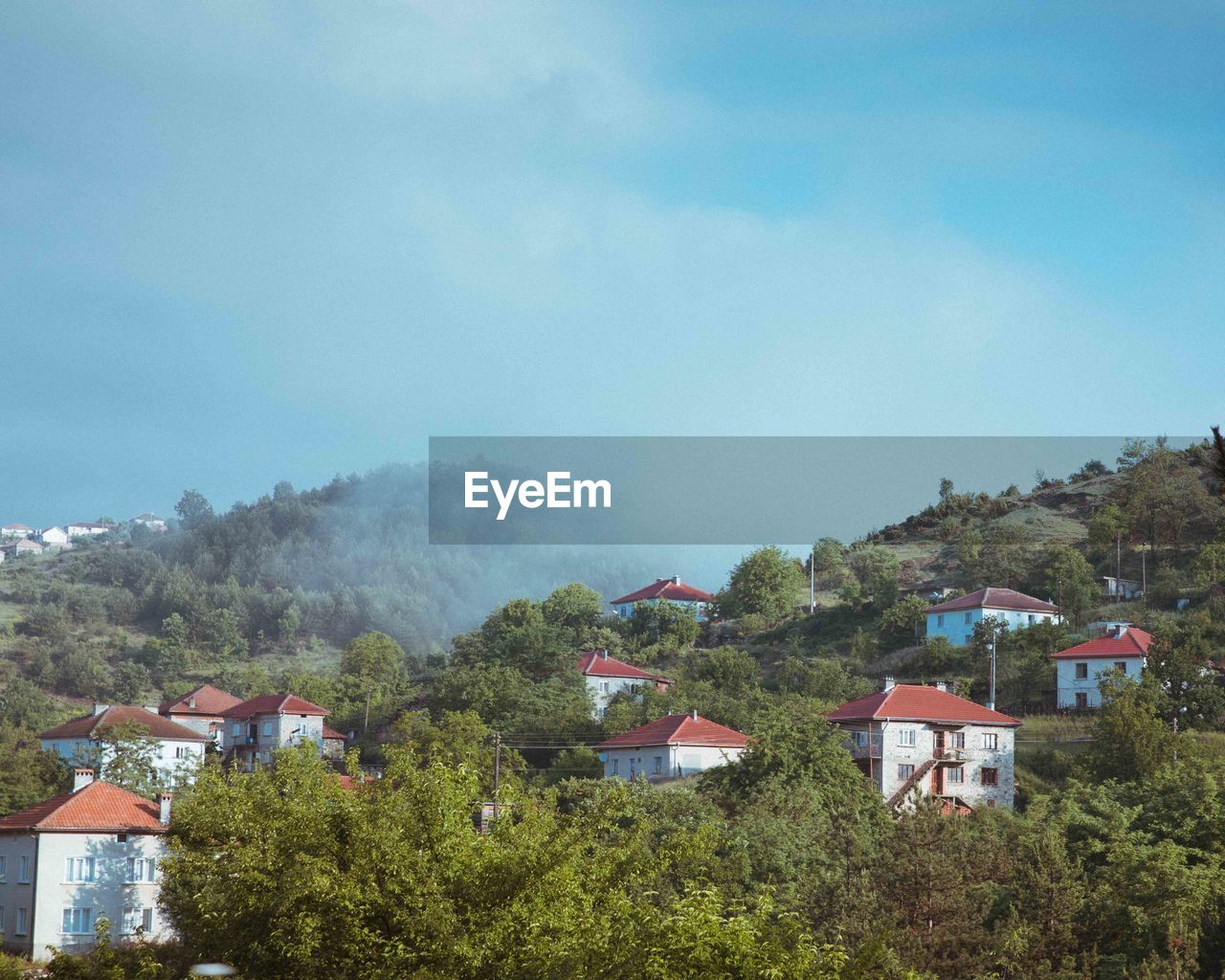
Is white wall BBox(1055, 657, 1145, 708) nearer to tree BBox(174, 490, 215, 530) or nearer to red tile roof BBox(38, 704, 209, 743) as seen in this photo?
red tile roof BBox(38, 704, 209, 743)

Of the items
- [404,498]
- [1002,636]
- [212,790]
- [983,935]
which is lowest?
[983,935]

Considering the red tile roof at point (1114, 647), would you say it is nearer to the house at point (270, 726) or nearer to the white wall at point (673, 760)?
the white wall at point (673, 760)

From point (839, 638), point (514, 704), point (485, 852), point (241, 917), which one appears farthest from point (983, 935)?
point (839, 638)

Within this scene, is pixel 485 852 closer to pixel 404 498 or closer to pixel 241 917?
pixel 241 917

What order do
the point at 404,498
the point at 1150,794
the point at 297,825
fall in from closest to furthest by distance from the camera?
the point at 297,825 → the point at 1150,794 → the point at 404,498

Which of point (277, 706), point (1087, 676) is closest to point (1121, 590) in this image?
point (1087, 676)
